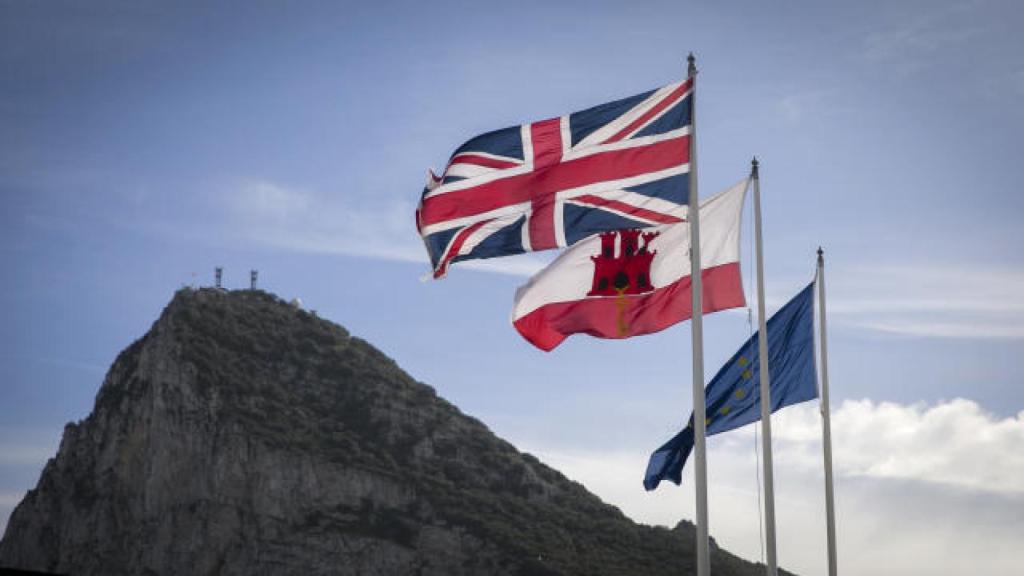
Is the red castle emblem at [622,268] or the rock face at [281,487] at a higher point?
the rock face at [281,487]

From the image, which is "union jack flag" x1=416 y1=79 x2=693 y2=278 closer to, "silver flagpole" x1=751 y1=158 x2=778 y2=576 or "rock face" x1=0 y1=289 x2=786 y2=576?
"silver flagpole" x1=751 y1=158 x2=778 y2=576

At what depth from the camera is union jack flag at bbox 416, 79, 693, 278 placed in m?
22.0

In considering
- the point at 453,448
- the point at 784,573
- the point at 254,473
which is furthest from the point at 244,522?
the point at 784,573

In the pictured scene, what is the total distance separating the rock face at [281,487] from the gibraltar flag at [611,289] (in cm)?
10303

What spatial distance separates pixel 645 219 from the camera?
72.6 ft

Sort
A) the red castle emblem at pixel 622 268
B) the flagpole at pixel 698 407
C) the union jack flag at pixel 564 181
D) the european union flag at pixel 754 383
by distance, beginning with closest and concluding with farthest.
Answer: the flagpole at pixel 698 407
the union jack flag at pixel 564 181
the red castle emblem at pixel 622 268
the european union flag at pixel 754 383

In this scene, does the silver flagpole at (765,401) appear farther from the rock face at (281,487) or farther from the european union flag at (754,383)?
the rock face at (281,487)

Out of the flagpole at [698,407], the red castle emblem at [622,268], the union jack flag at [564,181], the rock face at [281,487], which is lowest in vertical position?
the flagpole at [698,407]

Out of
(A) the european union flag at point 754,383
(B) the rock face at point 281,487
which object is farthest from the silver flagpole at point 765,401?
(B) the rock face at point 281,487

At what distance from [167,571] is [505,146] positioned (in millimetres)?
114866

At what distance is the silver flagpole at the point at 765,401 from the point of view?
2291 centimetres

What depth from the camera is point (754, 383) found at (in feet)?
83.9

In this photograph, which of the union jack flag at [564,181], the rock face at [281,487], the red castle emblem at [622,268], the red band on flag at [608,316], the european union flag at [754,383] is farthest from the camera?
the rock face at [281,487]

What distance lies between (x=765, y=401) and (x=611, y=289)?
10.7 ft
